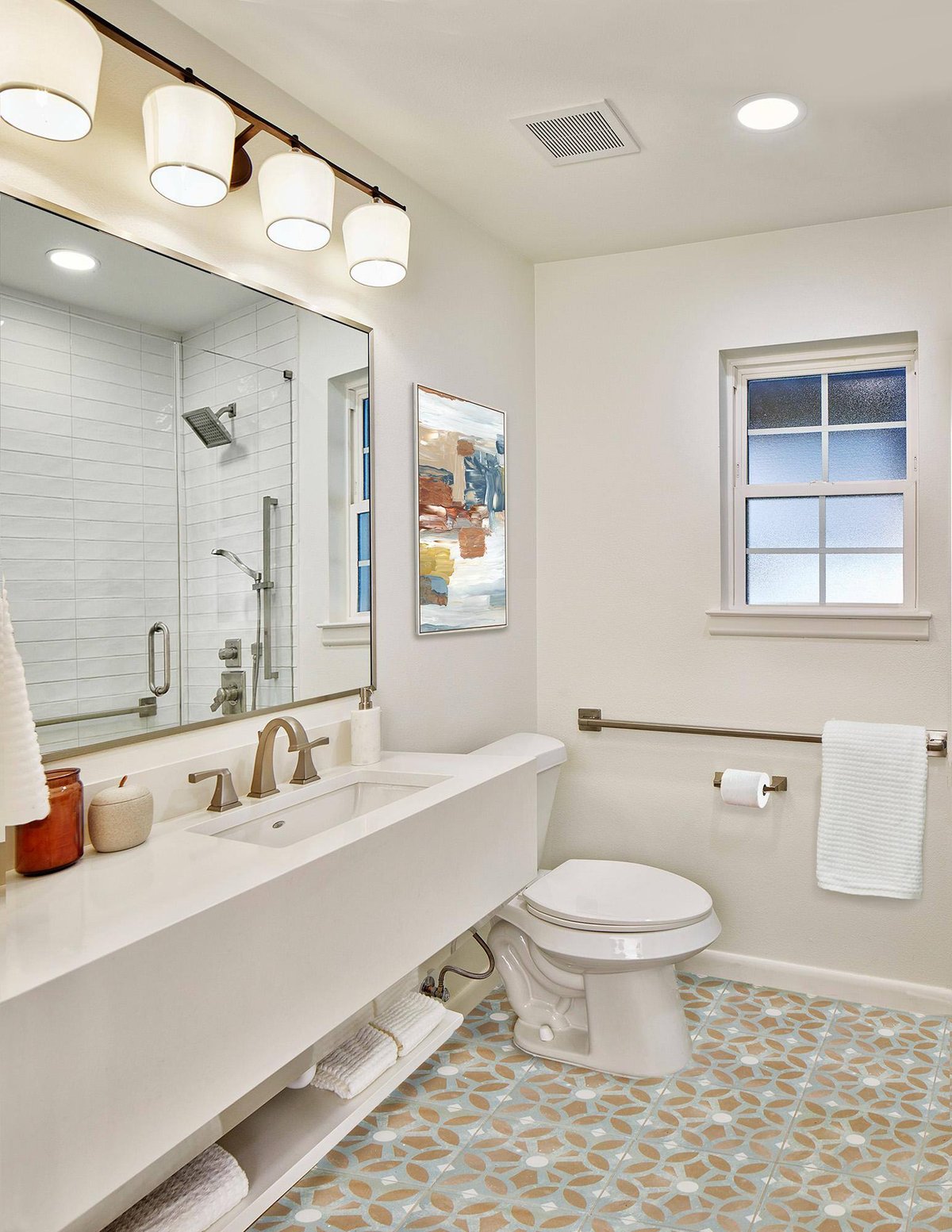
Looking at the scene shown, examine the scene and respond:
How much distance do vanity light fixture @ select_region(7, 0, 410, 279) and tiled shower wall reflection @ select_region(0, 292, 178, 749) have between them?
0.27m

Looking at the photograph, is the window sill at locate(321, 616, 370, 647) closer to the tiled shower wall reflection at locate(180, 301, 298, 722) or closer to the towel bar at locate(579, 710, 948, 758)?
Answer: the tiled shower wall reflection at locate(180, 301, 298, 722)

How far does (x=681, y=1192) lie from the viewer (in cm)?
183

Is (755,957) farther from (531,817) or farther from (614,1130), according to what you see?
(531,817)

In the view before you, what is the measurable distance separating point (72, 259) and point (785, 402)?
2.12 m

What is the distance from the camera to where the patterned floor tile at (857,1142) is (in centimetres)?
190

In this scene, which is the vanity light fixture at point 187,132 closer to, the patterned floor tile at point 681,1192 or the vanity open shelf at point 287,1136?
the vanity open shelf at point 287,1136

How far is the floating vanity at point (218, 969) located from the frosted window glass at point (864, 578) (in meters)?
1.38

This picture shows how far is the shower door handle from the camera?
1.61 metres

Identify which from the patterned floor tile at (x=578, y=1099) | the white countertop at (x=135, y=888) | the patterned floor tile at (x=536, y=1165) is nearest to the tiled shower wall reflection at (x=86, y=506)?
the white countertop at (x=135, y=888)

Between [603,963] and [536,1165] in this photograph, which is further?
[603,963]

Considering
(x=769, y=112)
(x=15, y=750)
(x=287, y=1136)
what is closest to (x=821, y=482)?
(x=769, y=112)

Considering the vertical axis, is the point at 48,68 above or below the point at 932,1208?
above

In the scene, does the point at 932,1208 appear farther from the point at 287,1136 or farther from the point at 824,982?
the point at 287,1136

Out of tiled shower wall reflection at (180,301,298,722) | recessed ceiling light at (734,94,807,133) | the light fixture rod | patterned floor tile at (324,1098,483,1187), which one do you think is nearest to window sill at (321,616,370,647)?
tiled shower wall reflection at (180,301,298,722)
